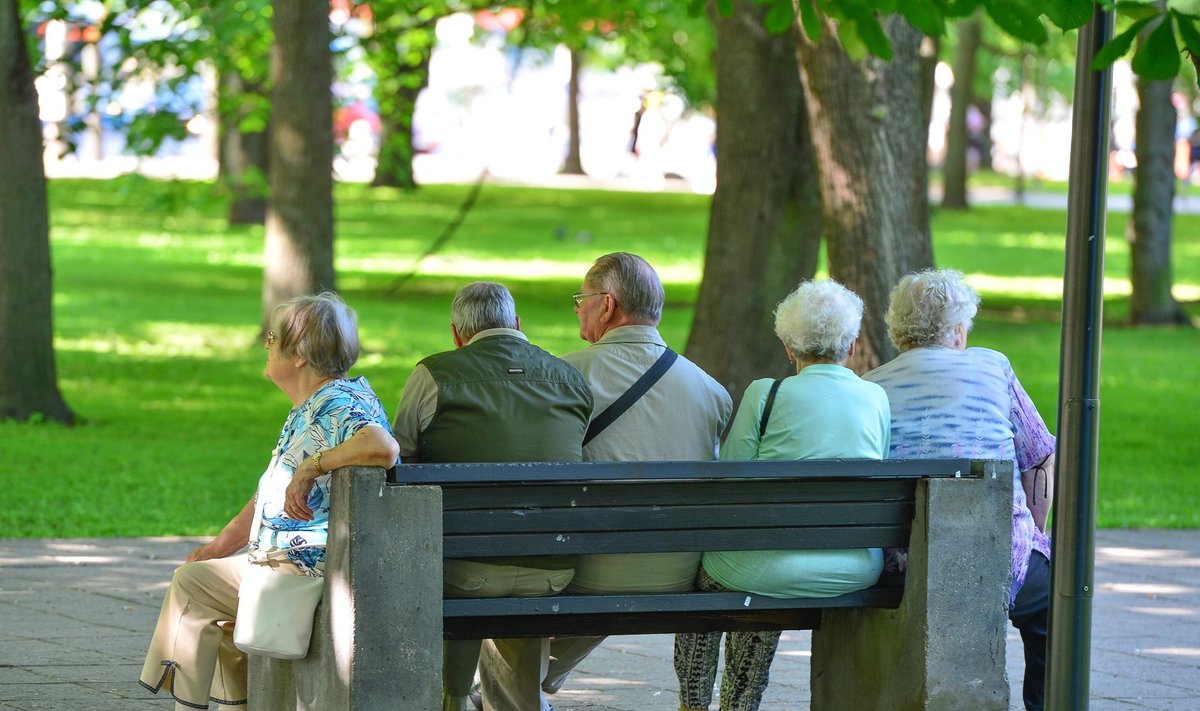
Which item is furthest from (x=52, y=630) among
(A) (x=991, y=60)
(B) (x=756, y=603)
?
(A) (x=991, y=60)

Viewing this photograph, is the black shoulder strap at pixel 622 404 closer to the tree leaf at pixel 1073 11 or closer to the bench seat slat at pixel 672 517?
the bench seat slat at pixel 672 517

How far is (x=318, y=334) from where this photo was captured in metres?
5.09

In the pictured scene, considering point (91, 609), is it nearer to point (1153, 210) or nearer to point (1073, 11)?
point (1073, 11)

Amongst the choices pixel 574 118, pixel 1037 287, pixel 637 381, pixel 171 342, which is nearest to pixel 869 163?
pixel 637 381

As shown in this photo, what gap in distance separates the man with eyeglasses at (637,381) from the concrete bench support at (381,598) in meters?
0.89

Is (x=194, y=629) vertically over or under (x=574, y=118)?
under

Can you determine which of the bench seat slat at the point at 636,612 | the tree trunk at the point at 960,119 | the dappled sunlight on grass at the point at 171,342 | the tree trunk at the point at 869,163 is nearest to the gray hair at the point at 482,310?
the bench seat slat at the point at 636,612

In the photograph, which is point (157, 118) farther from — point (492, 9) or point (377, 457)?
point (377, 457)

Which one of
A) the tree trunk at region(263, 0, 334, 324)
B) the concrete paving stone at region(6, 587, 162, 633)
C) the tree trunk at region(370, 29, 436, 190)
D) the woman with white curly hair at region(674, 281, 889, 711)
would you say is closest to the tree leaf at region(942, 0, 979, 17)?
the woman with white curly hair at region(674, 281, 889, 711)

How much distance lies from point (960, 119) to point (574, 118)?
17.4 meters

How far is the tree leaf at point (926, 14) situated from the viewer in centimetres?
560

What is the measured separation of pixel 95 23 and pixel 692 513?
525 inches

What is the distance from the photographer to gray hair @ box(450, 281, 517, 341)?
17.4 feet

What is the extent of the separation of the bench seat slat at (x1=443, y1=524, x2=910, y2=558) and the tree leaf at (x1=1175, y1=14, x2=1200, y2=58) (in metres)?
1.54
